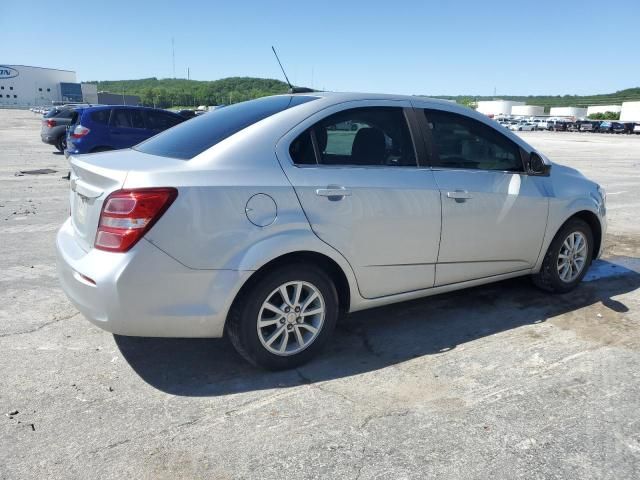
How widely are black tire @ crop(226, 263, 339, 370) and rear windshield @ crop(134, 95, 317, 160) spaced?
0.89m

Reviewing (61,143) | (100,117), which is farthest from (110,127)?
(61,143)

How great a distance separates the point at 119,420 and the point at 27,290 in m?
2.46

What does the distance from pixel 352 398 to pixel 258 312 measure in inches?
29.2

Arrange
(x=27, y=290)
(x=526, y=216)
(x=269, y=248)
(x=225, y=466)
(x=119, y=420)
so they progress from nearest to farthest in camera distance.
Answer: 1. (x=225, y=466)
2. (x=119, y=420)
3. (x=269, y=248)
4. (x=526, y=216)
5. (x=27, y=290)

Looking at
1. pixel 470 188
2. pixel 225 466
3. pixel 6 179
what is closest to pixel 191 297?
pixel 225 466

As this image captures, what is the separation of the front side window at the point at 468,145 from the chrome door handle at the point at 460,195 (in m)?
0.22

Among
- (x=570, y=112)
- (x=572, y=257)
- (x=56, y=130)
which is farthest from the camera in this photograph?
(x=570, y=112)

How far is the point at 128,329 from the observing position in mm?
2947

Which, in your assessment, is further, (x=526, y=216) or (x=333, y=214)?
(x=526, y=216)

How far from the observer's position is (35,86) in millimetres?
135500

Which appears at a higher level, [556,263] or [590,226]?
[590,226]

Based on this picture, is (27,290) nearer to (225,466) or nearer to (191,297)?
(191,297)

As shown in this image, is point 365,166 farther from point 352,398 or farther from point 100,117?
point 100,117

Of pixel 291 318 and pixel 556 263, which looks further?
pixel 556 263
